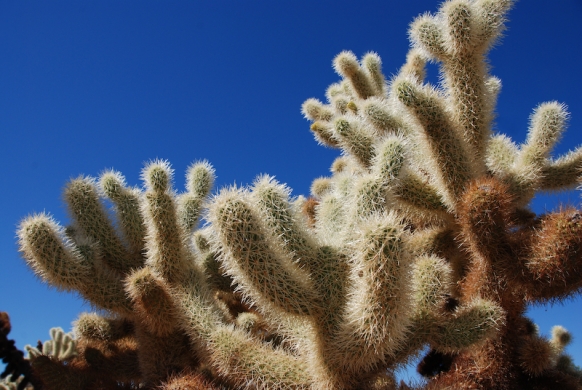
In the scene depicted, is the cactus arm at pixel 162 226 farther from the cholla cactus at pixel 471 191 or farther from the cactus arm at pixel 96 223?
the cholla cactus at pixel 471 191

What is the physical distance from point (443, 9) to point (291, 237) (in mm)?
2657

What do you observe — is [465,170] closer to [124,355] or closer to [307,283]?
[307,283]

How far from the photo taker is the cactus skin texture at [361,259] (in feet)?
9.77

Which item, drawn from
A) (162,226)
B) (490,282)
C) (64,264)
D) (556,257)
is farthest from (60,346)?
(556,257)

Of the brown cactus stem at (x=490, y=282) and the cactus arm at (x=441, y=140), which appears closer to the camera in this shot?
the brown cactus stem at (x=490, y=282)

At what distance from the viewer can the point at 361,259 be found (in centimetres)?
270

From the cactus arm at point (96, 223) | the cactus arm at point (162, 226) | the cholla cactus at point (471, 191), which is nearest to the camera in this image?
the cholla cactus at point (471, 191)

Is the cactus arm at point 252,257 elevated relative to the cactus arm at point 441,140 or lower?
lower

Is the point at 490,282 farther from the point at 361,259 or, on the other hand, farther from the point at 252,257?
the point at 252,257

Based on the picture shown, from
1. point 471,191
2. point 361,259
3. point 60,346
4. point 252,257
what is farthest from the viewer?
point 60,346

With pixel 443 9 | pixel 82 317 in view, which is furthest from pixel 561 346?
pixel 82 317

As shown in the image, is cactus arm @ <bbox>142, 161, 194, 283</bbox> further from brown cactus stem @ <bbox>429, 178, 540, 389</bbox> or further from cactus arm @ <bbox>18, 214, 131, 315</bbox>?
brown cactus stem @ <bbox>429, 178, 540, 389</bbox>

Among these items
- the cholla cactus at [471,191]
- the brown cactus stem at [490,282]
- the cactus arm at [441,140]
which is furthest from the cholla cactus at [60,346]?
the cactus arm at [441,140]

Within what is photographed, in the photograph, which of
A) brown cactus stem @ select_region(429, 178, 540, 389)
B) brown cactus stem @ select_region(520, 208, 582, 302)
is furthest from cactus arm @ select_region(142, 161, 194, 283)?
brown cactus stem @ select_region(520, 208, 582, 302)
